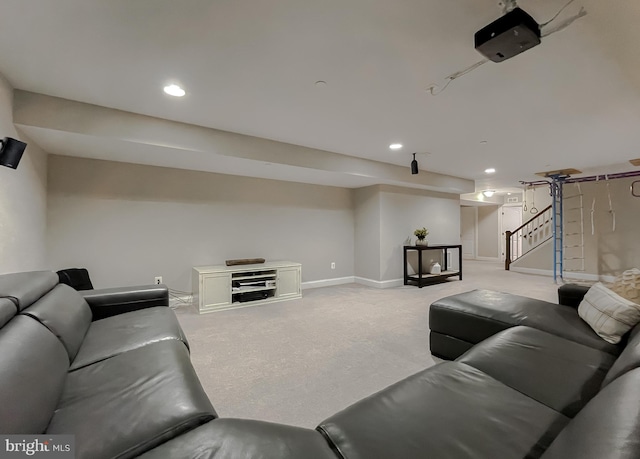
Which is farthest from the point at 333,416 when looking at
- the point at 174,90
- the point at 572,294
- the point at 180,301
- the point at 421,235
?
the point at 421,235

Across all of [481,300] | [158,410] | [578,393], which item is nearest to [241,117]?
[158,410]

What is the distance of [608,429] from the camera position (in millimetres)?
620

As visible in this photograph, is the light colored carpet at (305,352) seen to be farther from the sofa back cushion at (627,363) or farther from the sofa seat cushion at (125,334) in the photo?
the sofa back cushion at (627,363)

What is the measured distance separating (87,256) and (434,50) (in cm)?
425

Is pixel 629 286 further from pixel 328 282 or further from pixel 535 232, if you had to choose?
pixel 535 232

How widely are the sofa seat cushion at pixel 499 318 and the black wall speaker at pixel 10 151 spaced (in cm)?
328

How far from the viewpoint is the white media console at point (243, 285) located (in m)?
3.67

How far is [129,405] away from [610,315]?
8.33 ft

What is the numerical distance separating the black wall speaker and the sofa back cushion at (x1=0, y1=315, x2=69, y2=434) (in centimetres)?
117

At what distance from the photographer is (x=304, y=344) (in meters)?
2.64

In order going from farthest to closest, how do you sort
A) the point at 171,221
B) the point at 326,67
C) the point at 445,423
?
the point at 171,221, the point at 326,67, the point at 445,423

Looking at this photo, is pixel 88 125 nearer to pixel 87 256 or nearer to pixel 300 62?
pixel 87 256

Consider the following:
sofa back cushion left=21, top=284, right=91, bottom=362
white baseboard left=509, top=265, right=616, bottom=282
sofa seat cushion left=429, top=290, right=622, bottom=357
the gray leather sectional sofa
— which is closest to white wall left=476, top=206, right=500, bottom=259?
white baseboard left=509, top=265, right=616, bottom=282

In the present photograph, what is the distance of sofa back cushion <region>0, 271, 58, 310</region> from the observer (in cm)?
134
